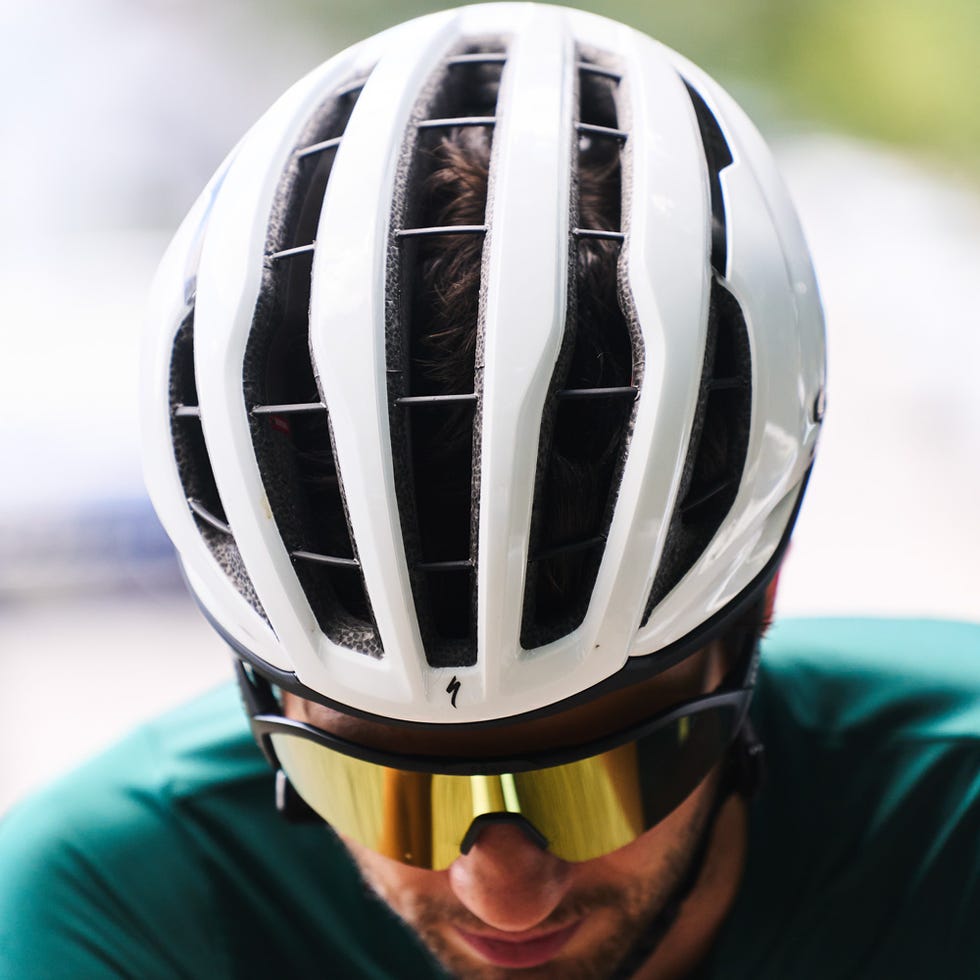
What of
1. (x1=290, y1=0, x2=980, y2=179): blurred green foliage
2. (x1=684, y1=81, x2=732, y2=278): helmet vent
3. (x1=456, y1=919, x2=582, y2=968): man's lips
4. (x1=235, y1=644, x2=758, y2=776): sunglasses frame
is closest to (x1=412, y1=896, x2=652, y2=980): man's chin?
(x1=456, y1=919, x2=582, y2=968): man's lips

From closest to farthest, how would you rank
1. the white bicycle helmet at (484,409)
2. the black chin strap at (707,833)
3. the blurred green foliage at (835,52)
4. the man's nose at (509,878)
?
the white bicycle helmet at (484,409) < the man's nose at (509,878) < the black chin strap at (707,833) < the blurred green foliage at (835,52)

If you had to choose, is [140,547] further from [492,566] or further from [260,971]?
[492,566]

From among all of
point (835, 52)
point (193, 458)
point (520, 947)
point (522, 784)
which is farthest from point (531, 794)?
point (835, 52)

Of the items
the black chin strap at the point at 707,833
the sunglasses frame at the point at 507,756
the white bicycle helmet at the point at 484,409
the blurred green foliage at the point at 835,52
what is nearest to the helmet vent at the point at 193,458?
the white bicycle helmet at the point at 484,409

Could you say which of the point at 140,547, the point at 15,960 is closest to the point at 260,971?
the point at 15,960

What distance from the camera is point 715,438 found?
662 mm

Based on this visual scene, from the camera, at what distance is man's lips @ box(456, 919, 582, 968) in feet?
2.51

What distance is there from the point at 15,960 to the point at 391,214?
2.42 feet

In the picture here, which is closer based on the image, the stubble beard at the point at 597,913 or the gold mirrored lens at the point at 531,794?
the gold mirrored lens at the point at 531,794

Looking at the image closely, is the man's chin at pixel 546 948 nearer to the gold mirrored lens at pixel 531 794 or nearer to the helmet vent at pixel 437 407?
the gold mirrored lens at pixel 531 794

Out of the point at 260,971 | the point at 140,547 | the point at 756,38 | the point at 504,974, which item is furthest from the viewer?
the point at 756,38

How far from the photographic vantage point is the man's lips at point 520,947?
30.1 inches

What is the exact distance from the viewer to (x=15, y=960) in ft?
2.72

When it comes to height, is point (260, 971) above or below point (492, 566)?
below
